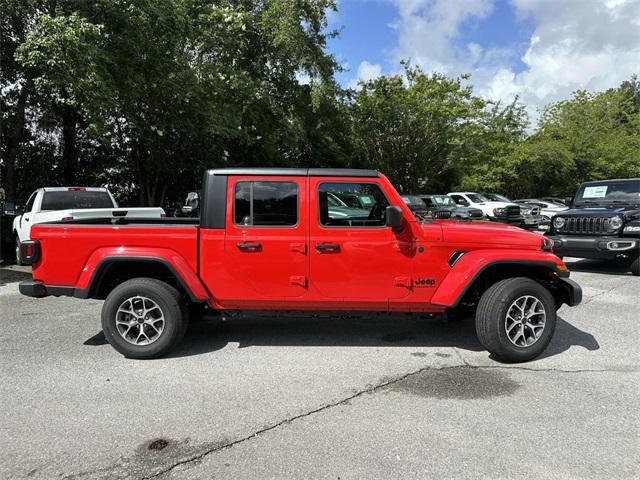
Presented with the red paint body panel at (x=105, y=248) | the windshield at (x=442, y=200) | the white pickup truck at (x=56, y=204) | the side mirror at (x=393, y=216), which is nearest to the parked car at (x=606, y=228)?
the side mirror at (x=393, y=216)

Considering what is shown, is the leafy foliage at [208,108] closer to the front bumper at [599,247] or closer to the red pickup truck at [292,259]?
the red pickup truck at [292,259]

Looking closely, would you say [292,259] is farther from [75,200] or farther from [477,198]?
[477,198]

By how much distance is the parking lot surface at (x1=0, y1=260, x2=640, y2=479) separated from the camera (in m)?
2.87

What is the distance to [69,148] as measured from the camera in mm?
17078

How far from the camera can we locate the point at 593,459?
2.90 meters

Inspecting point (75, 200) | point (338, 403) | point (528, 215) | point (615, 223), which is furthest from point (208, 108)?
point (528, 215)

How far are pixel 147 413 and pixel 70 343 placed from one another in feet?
7.11

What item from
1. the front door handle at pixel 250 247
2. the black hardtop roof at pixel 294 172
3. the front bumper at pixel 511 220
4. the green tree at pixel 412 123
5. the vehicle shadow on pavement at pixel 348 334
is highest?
the green tree at pixel 412 123

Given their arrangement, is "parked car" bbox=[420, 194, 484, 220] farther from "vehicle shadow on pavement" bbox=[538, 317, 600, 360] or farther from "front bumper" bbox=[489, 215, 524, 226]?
"vehicle shadow on pavement" bbox=[538, 317, 600, 360]

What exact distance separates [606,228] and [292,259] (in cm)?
720

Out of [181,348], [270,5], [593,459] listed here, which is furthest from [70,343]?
[270,5]

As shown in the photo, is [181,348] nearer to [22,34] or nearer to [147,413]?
[147,413]

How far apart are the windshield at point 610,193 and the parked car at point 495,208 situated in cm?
959

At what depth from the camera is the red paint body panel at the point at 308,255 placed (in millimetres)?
4539
